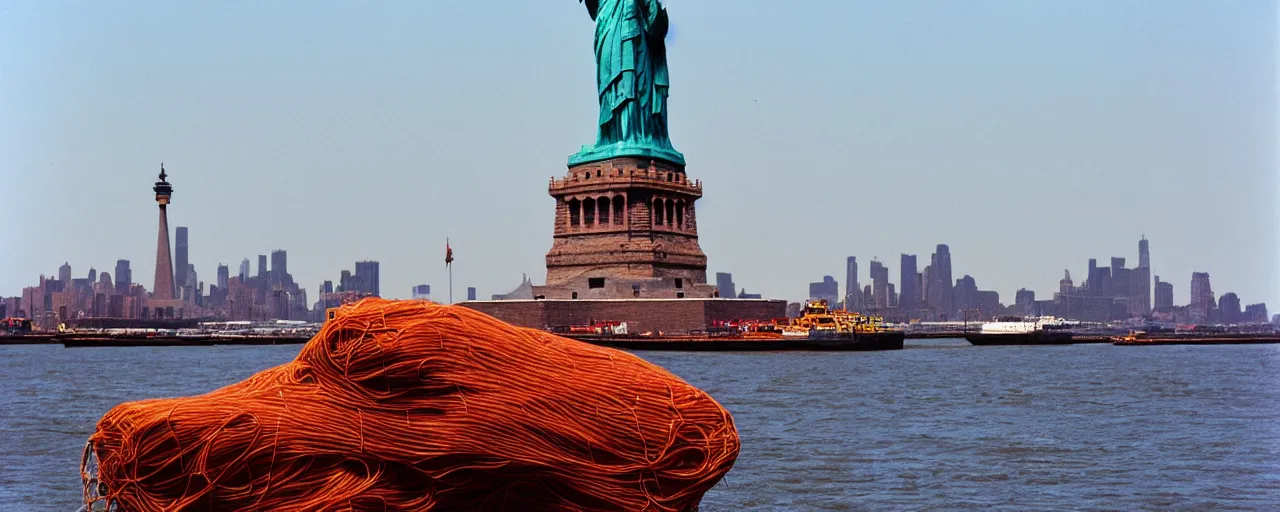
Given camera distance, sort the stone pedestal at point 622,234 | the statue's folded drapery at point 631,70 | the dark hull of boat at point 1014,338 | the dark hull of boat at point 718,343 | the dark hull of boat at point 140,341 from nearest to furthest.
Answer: the dark hull of boat at point 718,343, the stone pedestal at point 622,234, the statue's folded drapery at point 631,70, the dark hull of boat at point 140,341, the dark hull of boat at point 1014,338

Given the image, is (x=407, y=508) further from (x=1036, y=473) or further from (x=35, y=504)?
(x=1036, y=473)

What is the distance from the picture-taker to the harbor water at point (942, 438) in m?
15.0

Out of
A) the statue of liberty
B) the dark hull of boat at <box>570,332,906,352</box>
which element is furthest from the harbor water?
the statue of liberty

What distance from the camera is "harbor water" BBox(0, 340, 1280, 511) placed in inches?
589

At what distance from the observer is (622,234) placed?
79750mm

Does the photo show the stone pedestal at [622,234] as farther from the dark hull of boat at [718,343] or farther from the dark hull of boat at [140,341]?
the dark hull of boat at [140,341]

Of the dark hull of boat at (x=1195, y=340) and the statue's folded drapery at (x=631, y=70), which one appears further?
the dark hull of boat at (x=1195, y=340)

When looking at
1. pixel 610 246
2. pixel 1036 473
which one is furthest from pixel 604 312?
pixel 1036 473

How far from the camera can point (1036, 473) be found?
1742 centimetres

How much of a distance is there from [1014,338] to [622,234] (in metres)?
44.2

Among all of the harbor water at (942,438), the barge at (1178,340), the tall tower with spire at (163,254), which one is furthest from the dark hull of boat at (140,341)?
the barge at (1178,340)

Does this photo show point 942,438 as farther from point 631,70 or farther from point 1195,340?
point 1195,340

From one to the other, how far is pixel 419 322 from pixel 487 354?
0.34 meters

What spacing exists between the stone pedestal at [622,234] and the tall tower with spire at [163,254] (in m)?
60.9
